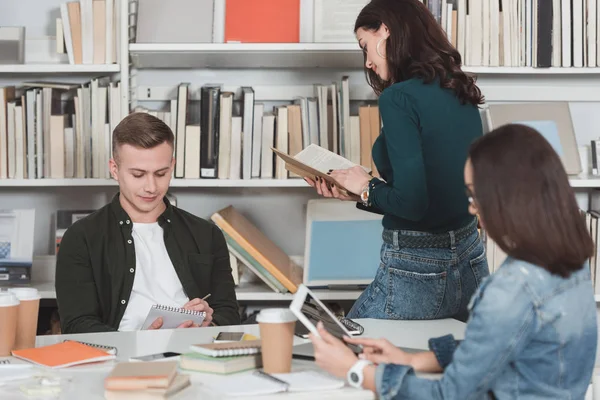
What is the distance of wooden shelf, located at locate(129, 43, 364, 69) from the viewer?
2775 mm

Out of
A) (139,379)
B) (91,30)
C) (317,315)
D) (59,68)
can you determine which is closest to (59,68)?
(59,68)

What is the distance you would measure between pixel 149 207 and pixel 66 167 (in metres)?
0.81

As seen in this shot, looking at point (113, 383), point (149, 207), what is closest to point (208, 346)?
point (113, 383)

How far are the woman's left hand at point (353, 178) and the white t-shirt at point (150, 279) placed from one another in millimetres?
491

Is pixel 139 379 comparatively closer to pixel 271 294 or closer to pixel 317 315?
pixel 317 315

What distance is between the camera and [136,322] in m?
2.07

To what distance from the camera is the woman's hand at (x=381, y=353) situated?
139 centimetres

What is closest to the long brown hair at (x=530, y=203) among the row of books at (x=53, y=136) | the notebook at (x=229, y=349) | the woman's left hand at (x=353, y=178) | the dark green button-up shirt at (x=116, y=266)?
the notebook at (x=229, y=349)

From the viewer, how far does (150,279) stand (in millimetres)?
2148

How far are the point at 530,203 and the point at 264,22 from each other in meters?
1.87

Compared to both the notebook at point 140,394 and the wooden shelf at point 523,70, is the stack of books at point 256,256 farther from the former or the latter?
the notebook at point 140,394

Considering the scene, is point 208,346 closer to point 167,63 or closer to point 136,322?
point 136,322

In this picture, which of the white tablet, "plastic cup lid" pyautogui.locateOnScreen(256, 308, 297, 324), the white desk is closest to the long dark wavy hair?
the white desk

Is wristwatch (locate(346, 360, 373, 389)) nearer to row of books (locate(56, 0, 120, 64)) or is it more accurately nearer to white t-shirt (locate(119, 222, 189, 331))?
white t-shirt (locate(119, 222, 189, 331))
